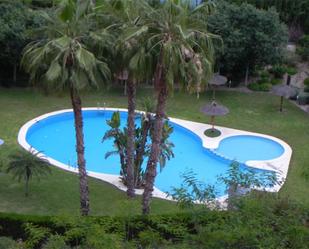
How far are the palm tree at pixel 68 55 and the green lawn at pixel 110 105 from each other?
2404 mm

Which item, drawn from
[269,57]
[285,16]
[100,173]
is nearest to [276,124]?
[269,57]

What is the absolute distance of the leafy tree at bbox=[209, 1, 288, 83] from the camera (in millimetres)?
35219

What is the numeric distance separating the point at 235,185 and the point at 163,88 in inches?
171

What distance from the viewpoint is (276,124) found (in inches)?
1300

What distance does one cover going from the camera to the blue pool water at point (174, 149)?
94.0ft

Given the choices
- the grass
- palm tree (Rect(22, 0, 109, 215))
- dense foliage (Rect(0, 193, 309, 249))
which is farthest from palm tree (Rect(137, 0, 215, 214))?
the grass

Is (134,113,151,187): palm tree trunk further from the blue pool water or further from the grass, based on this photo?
the grass

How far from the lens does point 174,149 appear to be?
103 feet

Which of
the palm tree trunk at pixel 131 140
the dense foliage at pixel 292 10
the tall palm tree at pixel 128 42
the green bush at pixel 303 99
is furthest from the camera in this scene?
the dense foliage at pixel 292 10

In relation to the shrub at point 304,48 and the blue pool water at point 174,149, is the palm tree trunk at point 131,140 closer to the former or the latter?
the blue pool water at point 174,149

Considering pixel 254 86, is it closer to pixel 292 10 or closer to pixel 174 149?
pixel 174 149

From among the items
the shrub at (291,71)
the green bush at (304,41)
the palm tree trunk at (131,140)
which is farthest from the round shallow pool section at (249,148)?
the green bush at (304,41)

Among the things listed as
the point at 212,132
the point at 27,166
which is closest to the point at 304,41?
the point at 212,132

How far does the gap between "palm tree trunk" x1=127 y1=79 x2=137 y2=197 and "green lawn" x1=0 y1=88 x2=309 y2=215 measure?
0.66m
